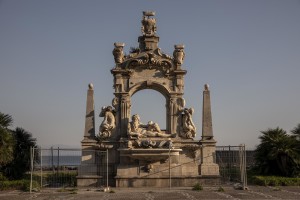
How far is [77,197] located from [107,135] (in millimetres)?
5722

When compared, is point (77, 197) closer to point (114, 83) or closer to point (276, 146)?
point (114, 83)

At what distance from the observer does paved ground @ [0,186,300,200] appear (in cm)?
1720

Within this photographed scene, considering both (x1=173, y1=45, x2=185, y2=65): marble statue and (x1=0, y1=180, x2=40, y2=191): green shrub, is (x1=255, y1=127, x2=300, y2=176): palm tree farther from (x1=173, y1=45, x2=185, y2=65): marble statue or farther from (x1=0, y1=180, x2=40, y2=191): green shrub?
(x1=0, y1=180, x2=40, y2=191): green shrub

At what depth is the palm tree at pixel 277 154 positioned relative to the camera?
23.8m

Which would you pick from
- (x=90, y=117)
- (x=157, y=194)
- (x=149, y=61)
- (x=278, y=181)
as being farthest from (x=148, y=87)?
(x=278, y=181)

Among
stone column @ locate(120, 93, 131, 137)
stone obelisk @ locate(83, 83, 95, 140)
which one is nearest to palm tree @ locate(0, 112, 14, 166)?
stone obelisk @ locate(83, 83, 95, 140)

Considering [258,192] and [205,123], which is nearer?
[258,192]

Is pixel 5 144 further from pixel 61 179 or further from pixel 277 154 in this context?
pixel 277 154

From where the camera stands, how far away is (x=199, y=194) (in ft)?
59.8

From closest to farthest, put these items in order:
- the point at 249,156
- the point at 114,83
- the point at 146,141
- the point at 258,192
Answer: the point at 258,192 → the point at 146,141 → the point at 114,83 → the point at 249,156

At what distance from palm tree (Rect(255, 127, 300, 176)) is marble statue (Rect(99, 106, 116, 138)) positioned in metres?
9.24

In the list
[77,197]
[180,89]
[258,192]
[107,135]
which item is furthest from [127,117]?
[258,192]

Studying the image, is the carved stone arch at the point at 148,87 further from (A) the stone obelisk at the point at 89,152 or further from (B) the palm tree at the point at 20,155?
(B) the palm tree at the point at 20,155

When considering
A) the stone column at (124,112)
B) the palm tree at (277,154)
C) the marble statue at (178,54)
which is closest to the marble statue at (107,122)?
the stone column at (124,112)
